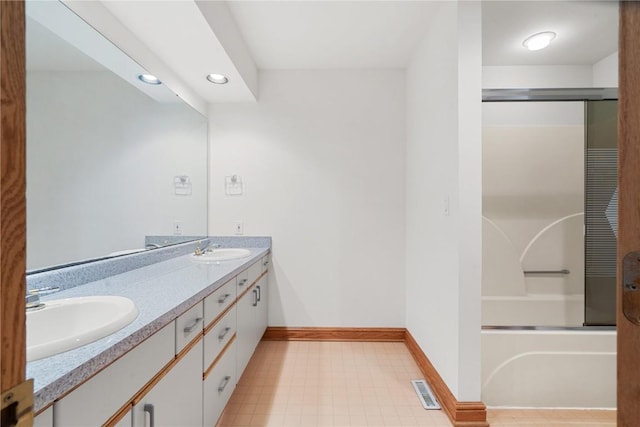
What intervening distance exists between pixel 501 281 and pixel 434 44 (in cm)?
210

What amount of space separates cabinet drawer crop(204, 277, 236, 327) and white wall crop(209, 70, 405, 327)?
3.38 feet

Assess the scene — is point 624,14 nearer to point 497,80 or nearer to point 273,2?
point 273,2

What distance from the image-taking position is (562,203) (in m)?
2.72

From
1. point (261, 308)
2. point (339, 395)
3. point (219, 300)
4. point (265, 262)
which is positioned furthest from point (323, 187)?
point (339, 395)

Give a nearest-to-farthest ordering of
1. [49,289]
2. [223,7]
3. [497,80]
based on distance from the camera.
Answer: [49,289]
[223,7]
[497,80]

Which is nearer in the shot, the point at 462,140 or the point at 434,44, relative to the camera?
the point at 462,140

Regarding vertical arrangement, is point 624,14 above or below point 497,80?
below

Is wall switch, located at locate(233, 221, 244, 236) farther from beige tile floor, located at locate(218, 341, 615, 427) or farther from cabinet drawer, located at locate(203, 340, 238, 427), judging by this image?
cabinet drawer, located at locate(203, 340, 238, 427)

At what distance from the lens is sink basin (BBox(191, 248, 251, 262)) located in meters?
2.06

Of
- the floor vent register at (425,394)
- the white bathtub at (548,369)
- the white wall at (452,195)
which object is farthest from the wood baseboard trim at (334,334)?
the white bathtub at (548,369)

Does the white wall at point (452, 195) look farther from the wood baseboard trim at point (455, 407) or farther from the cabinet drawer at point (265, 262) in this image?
the cabinet drawer at point (265, 262)

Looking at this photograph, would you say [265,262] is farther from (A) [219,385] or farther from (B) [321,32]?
(B) [321,32]

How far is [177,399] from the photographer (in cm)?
108

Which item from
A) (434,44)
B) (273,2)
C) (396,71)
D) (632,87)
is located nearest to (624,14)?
(632,87)
